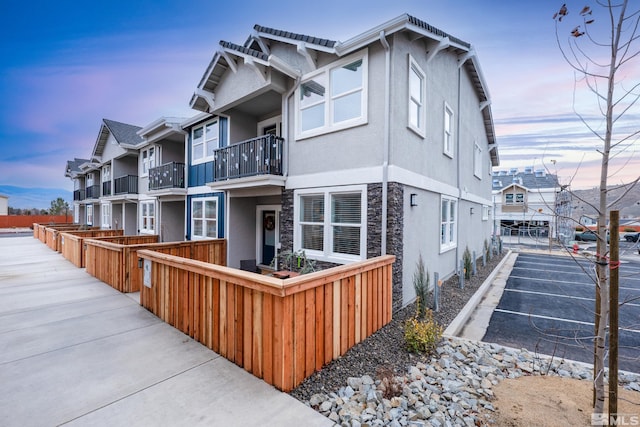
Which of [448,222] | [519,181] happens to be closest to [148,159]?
[448,222]

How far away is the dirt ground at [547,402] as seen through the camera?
2.77 m

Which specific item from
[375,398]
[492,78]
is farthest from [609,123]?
[492,78]

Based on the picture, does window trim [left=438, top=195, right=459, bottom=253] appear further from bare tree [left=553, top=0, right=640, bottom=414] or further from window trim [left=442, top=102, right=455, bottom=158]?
bare tree [left=553, top=0, right=640, bottom=414]

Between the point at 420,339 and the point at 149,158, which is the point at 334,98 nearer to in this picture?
the point at 420,339

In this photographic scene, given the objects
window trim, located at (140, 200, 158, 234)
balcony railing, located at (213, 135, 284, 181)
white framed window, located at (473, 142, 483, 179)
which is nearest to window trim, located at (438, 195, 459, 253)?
white framed window, located at (473, 142, 483, 179)

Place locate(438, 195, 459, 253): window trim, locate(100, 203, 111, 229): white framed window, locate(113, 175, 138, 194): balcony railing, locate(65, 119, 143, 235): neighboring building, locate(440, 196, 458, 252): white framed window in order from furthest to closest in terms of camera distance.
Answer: locate(100, 203, 111, 229): white framed window → locate(65, 119, 143, 235): neighboring building → locate(113, 175, 138, 194): balcony railing → locate(440, 196, 458, 252): white framed window → locate(438, 195, 459, 253): window trim

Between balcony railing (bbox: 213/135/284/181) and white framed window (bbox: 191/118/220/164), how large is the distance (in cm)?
157

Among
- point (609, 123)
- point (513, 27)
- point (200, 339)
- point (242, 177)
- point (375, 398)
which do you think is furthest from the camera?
point (242, 177)

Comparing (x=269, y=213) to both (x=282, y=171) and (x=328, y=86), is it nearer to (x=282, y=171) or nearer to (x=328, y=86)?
(x=282, y=171)

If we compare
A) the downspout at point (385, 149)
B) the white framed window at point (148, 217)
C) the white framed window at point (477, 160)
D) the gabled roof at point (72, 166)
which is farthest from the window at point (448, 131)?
the gabled roof at point (72, 166)

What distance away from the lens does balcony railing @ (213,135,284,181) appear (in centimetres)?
781

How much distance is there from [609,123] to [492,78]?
42.9 ft

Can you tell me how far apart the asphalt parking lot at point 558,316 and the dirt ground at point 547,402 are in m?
0.50

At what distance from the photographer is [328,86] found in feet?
22.5
